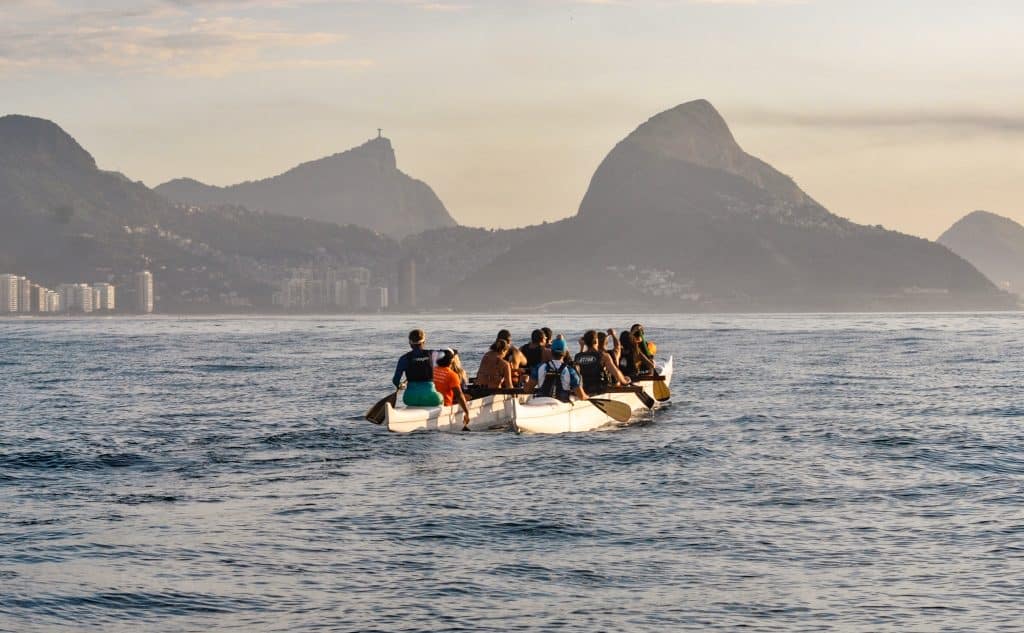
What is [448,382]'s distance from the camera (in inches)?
1202

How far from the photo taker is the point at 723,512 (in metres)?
20.3

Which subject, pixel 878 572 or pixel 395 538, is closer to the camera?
pixel 878 572

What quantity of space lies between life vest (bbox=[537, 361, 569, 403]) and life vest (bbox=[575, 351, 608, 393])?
1.76 m

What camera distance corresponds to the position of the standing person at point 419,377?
29391 mm

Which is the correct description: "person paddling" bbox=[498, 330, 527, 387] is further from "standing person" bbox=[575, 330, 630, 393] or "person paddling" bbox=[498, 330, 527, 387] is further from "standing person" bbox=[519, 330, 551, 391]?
"standing person" bbox=[575, 330, 630, 393]

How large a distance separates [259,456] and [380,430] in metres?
5.20

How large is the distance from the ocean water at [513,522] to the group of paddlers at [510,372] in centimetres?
121

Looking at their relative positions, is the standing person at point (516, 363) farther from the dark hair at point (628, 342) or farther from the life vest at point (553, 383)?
the dark hair at point (628, 342)

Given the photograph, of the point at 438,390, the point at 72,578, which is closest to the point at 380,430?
the point at 438,390

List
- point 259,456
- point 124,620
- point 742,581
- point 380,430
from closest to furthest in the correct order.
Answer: point 124,620 → point 742,581 → point 259,456 → point 380,430

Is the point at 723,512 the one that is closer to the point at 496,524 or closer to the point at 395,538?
the point at 496,524

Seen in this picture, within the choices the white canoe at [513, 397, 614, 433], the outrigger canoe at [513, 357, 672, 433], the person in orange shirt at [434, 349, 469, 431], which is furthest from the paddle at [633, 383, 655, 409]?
the person in orange shirt at [434, 349, 469, 431]

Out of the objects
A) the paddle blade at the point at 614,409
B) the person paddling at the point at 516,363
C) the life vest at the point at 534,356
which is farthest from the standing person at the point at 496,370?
the paddle blade at the point at 614,409

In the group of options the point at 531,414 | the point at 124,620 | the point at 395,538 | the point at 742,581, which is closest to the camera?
the point at 124,620
